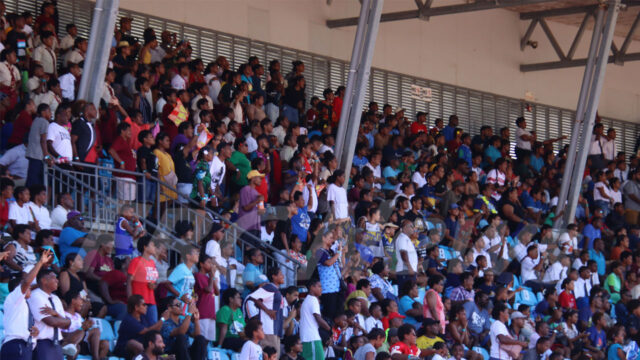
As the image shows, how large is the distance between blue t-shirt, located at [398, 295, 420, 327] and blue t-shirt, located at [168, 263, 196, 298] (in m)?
3.33

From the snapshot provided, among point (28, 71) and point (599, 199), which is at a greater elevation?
point (28, 71)

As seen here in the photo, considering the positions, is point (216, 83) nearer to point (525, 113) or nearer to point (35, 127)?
point (35, 127)

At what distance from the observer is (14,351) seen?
834 centimetres

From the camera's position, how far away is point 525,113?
22.9m

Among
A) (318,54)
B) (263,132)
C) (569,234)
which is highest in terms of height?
(318,54)

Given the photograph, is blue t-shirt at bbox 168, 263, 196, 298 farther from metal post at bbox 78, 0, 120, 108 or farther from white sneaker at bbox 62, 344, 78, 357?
metal post at bbox 78, 0, 120, 108

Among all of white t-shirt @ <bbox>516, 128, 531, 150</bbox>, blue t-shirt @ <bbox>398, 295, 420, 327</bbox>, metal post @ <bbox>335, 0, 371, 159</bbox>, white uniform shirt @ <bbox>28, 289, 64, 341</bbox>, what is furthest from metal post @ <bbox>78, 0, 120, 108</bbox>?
white t-shirt @ <bbox>516, 128, 531, 150</bbox>

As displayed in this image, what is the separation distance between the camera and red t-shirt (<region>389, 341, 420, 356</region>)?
37.8 ft

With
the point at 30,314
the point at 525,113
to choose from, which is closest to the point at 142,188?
the point at 30,314

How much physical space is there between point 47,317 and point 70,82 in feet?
16.8

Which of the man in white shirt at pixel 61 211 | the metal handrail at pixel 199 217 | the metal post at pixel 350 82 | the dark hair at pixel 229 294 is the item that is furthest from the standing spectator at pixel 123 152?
the metal post at pixel 350 82

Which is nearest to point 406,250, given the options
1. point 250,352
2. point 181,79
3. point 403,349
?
point 403,349

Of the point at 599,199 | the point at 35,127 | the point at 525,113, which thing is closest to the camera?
the point at 35,127

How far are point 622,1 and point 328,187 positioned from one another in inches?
316
